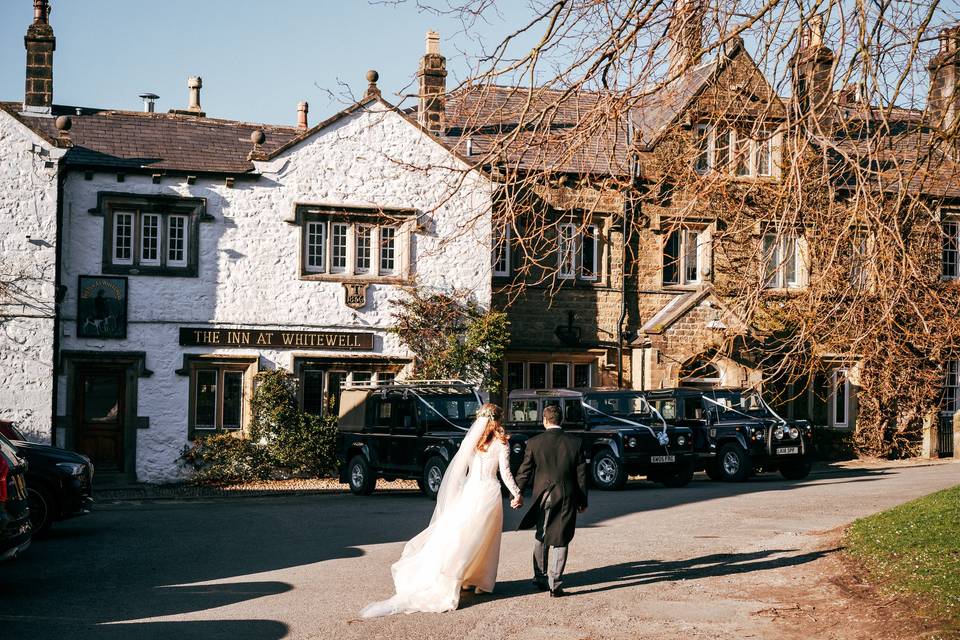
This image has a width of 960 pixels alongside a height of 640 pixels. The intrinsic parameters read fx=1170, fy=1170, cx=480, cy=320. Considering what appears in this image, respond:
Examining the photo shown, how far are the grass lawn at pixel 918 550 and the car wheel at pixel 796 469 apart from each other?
7.65m

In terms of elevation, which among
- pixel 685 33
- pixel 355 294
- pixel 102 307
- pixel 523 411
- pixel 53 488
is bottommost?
pixel 53 488

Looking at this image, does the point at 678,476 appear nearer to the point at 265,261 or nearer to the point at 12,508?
the point at 265,261

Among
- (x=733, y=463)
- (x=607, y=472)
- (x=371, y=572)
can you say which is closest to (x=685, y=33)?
(x=371, y=572)

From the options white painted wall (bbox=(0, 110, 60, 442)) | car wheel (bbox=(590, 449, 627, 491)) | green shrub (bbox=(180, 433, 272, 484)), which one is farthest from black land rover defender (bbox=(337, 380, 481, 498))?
white painted wall (bbox=(0, 110, 60, 442))

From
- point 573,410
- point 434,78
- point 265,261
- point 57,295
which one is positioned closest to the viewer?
point 573,410

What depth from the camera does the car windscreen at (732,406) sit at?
77.4 ft

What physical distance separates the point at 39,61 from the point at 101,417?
26.7 ft

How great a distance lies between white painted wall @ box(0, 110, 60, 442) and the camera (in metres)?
22.5

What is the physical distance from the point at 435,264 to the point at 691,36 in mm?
16245

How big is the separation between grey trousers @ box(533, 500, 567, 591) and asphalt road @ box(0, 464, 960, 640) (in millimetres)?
169

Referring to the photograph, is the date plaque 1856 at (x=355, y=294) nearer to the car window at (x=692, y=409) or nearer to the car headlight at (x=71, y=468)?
the car window at (x=692, y=409)

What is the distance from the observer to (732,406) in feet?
77.9

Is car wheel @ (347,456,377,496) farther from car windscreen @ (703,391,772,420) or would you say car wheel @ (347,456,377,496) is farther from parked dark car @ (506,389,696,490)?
car windscreen @ (703,391,772,420)

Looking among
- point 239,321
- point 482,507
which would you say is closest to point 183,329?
point 239,321
